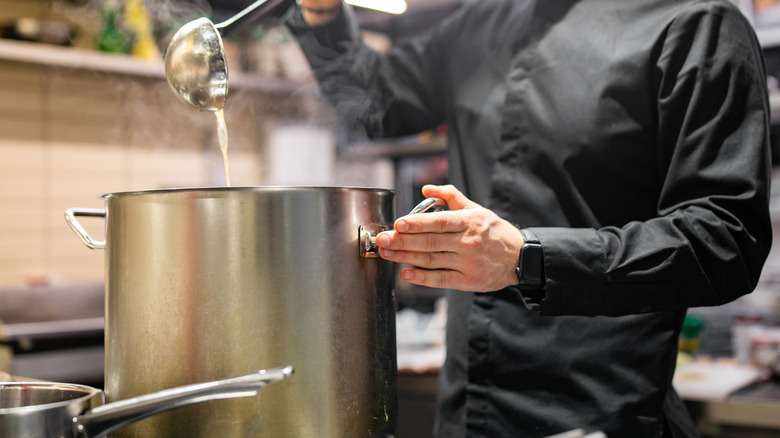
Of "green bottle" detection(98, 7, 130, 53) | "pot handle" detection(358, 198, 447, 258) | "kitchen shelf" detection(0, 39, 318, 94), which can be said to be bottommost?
"pot handle" detection(358, 198, 447, 258)

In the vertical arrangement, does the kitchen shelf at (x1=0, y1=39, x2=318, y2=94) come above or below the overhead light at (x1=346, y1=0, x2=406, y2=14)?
above

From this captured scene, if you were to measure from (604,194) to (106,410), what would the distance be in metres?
0.74

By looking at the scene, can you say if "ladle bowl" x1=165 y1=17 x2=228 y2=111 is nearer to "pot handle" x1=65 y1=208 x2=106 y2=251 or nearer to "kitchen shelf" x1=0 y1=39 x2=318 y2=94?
"pot handle" x1=65 y1=208 x2=106 y2=251

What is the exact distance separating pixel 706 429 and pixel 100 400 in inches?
52.6

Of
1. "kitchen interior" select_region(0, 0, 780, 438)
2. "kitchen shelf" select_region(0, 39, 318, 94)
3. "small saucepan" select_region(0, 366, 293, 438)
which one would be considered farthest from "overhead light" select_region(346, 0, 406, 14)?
"kitchen shelf" select_region(0, 39, 318, 94)

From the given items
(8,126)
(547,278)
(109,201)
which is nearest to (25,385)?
(109,201)

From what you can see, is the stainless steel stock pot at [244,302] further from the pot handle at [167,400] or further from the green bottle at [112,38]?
the green bottle at [112,38]

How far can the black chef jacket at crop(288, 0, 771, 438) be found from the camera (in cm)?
87

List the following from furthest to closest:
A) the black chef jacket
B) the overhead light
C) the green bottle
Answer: the green bottle < the overhead light < the black chef jacket

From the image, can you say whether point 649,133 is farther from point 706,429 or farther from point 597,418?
point 706,429

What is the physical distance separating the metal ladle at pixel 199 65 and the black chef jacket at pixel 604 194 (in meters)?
0.44

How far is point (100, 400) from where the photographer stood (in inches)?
27.6

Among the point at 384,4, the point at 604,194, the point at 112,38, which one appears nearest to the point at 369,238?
the point at 604,194

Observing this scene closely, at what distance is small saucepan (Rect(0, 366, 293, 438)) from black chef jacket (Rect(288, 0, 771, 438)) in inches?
15.3
